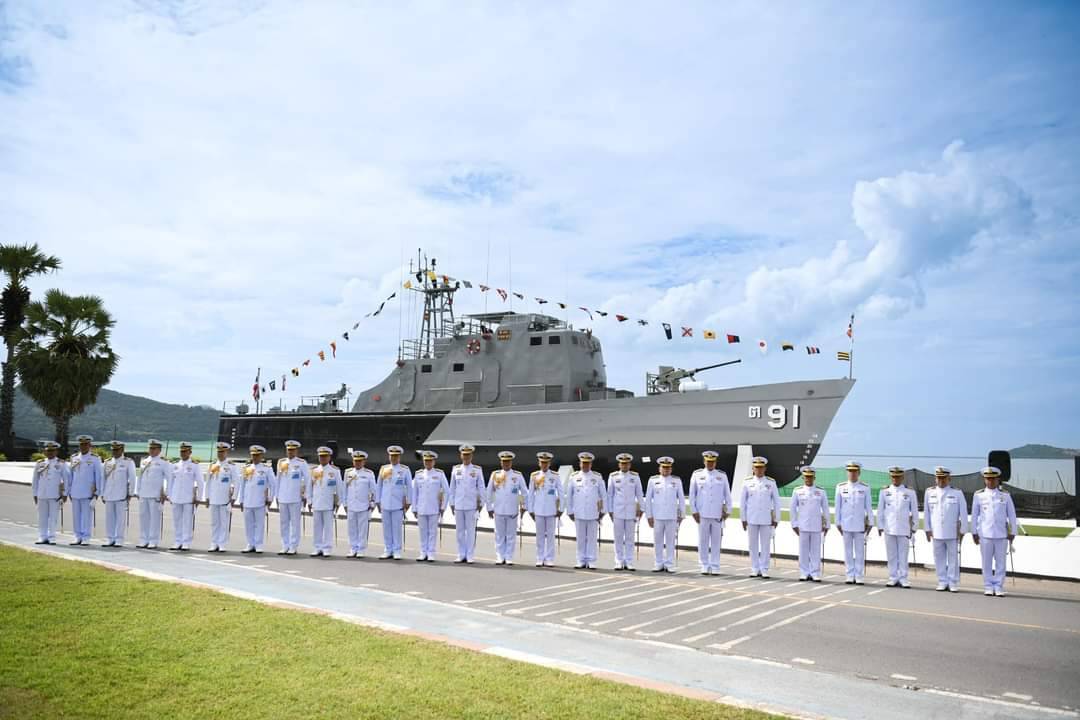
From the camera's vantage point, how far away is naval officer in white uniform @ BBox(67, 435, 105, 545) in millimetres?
12276

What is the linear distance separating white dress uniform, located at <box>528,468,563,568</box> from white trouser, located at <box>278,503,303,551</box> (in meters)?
3.40

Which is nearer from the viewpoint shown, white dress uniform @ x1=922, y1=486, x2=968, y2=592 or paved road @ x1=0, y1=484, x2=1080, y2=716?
paved road @ x1=0, y1=484, x2=1080, y2=716

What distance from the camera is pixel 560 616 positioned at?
7410 millimetres

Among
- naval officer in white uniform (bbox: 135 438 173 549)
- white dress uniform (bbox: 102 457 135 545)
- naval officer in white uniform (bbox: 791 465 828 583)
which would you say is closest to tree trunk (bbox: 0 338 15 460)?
white dress uniform (bbox: 102 457 135 545)

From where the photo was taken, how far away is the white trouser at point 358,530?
38.1ft

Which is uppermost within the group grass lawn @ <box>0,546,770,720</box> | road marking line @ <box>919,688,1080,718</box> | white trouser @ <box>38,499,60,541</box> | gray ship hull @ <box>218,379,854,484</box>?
gray ship hull @ <box>218,379,854,484</box>

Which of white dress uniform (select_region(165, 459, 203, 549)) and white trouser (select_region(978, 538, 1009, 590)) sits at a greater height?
white dress uniform (select_region(165, 459, 203, 549))

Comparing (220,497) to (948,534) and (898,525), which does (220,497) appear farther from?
(948,534)

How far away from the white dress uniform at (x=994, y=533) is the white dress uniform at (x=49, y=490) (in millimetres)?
12477

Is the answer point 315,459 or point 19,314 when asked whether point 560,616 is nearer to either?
point 315,459

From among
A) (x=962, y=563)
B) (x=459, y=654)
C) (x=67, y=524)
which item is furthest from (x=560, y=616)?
(x=67, y=524)

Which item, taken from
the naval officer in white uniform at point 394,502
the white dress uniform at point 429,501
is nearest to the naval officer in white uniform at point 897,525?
the white dress uniform at point 429,501

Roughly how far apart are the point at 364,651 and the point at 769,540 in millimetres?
6632

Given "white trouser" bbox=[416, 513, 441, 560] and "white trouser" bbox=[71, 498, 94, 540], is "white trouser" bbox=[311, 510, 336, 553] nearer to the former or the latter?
"white trouser" bbox=[416, 513, 441, 560]
